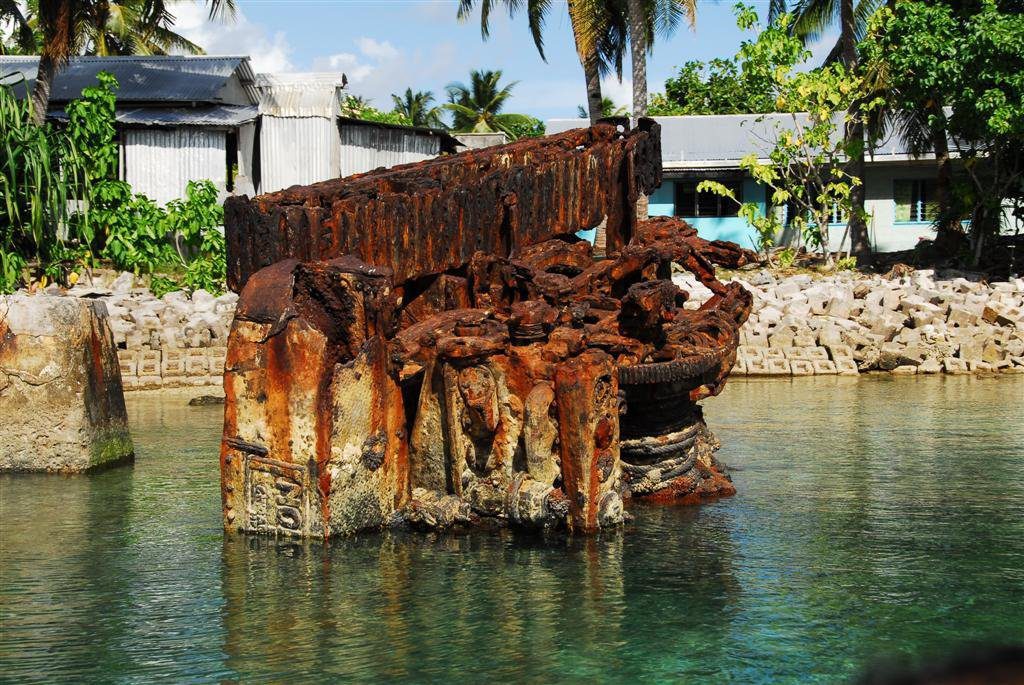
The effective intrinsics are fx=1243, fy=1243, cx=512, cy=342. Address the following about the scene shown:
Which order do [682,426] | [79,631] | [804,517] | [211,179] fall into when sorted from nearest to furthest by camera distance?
[79,631] → [804,517] → [682,426] → [211,179]

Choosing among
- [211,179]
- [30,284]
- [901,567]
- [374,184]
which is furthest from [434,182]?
[211,179]

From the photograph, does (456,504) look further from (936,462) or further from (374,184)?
(936,462)

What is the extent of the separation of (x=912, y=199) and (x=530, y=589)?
96.2 feet

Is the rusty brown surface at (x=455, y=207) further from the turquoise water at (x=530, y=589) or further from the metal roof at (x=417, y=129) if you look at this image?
the metal roof at (x=417, y=129)

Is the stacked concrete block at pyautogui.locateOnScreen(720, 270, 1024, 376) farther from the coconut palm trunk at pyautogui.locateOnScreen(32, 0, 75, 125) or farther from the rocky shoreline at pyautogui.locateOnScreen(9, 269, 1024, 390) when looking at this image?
the coconut palm trunk at pyautogui.locateOnScreen(32, 0, 75, 125)

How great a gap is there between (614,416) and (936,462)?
412cm

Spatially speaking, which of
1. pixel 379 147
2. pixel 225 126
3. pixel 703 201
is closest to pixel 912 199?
pixel 703 201

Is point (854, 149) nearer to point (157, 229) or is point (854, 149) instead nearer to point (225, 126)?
point (225, 126)

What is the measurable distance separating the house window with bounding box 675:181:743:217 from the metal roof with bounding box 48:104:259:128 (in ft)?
42.1

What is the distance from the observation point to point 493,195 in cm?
919

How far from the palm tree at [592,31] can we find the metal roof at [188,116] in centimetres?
635

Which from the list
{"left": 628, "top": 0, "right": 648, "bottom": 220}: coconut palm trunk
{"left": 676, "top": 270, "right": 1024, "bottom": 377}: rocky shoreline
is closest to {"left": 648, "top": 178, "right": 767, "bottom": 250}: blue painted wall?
{"left": 628, "top": 0, "right": 648, "bottom": 220}: coconut palm trunk

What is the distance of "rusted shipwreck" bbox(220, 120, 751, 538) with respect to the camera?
7090 mm

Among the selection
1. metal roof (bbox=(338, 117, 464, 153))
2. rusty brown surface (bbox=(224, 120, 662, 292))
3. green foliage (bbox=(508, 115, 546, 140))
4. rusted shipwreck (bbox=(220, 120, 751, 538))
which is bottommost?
rusted shipwreck (bbox=(220, 120, 751, 538))
